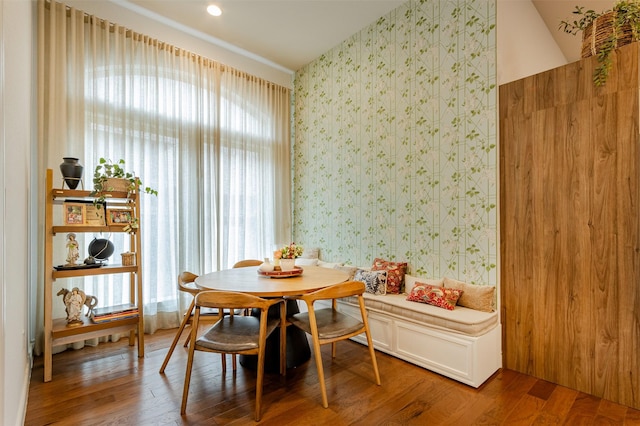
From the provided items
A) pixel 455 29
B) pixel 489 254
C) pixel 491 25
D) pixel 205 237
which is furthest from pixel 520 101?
pixel 205 237

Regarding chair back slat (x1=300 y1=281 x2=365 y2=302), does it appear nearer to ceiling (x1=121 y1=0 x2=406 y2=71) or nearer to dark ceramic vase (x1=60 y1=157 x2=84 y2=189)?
dark ceramic vase (x1=60 y1=157 x2=84 y2=189)

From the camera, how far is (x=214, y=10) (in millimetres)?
3504

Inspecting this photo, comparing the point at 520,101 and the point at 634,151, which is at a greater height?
the point at 520,101

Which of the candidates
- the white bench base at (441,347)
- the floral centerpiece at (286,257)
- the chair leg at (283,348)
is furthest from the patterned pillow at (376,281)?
the chair leg at (283,348)

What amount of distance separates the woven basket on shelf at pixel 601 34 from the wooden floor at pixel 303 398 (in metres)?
2.50

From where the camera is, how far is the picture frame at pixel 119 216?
284 centimetres

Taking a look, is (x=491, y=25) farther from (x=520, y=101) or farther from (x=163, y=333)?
(x=163, y=333)

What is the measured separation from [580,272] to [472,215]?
33.8 inches

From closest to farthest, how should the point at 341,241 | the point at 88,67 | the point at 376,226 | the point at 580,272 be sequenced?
the point at 580,272 → the point at 88,67 → the point at 376,226 → the point at 341,241

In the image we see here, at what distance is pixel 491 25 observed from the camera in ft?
8.81

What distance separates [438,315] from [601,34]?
241 cm

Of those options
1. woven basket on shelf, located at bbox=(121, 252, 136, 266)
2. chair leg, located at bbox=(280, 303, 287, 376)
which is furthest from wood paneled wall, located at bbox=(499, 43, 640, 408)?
woven basket on shelf, located at bbox=(121, 252, 136, 266)

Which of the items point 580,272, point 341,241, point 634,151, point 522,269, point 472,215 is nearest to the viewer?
point 634,151

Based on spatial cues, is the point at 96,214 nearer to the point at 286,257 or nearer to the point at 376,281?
the point at 286,257
